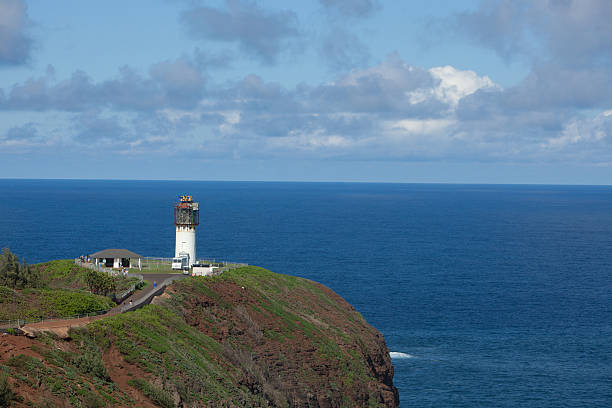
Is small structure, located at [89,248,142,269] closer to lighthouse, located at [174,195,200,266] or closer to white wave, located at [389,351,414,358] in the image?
lighthouse, located at [174,195,200,266]

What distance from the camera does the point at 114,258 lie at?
63312 millimetres

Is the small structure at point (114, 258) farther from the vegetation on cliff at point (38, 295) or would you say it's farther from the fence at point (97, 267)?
the vegetation on cliff at point (38, 295)

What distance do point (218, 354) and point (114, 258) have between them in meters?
28.9

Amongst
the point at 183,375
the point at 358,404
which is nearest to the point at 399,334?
the point at 358,404

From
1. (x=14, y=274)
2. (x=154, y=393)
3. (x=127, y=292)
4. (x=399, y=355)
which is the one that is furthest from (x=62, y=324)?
(x=399, y=355)

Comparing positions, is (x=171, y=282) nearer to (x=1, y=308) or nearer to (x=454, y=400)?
(x=1, y=308)

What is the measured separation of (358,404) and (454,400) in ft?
50.5

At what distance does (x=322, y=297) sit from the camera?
65.6 m

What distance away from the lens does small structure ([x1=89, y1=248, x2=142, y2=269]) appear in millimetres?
62719

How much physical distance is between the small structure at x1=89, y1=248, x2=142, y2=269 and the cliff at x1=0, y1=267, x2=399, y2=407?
37.7 ft

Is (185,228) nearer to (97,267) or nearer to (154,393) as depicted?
(97,267)

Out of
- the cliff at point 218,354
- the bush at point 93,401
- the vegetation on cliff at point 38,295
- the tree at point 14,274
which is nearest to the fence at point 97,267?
the vegetation on cliff at point 38,295

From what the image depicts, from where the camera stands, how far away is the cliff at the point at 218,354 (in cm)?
2600

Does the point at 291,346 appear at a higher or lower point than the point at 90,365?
lower
